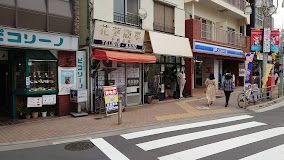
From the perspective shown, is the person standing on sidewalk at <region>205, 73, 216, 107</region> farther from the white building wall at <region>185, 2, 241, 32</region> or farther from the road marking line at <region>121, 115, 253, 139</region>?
the white building wall at <region>185, 2, 241, 32</region>

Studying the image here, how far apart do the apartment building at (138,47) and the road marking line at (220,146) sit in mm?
6190

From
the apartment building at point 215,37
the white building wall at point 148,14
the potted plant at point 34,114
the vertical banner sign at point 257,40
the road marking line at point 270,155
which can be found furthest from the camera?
the apartment building at point 215,37

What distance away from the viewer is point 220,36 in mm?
21922

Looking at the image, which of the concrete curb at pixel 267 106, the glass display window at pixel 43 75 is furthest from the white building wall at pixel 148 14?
the concrete curb at pixel 267 106

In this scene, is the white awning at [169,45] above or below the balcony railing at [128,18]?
below

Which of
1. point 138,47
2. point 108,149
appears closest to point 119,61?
point 138,47

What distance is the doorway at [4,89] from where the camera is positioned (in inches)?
471

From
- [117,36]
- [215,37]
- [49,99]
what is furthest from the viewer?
[215,37]

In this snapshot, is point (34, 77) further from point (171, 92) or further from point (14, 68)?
point (171, 92)

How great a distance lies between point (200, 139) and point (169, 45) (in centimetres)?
893

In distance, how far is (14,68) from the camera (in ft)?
36.9

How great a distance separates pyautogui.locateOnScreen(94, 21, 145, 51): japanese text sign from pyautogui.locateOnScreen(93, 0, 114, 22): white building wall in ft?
0.94

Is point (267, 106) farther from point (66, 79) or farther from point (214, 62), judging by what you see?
point (66, 79)

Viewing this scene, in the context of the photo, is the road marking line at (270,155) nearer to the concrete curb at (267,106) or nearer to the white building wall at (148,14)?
the concrete curb at (267,106)
